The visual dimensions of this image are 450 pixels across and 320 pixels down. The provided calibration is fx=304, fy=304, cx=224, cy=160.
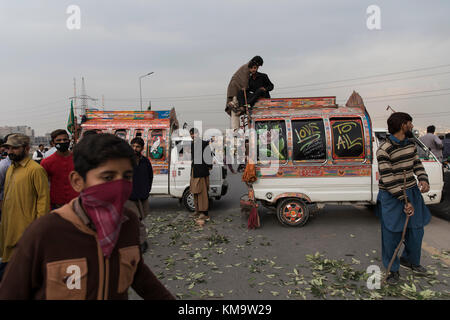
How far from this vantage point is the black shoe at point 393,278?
12.3 ft

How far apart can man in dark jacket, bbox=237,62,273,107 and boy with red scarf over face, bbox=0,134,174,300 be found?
5.37m

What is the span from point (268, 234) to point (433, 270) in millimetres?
2752

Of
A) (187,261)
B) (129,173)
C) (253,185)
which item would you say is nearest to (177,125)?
(253,185)

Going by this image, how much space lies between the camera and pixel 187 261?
478 centimetres

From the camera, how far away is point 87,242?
1.31 metres

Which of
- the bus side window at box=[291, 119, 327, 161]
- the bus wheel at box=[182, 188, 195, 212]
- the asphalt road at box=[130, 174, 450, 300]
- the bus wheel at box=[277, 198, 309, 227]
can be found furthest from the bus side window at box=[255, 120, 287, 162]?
the bus wheel at box=[182, 188, 195, 212]

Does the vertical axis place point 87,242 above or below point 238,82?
below

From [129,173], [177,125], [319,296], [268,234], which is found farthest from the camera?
[177,125]

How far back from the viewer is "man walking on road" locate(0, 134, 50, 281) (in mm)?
3234

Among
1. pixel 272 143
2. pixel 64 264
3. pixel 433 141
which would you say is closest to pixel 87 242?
pixel 64 264

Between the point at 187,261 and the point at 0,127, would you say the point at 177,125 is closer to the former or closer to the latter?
the point at 187,261

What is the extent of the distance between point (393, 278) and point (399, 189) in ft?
3.67

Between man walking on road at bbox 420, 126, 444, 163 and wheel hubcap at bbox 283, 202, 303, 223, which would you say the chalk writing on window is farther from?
man walking on road at bbox 420, 126, 444, 163

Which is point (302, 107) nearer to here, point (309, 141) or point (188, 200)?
point (309, 141)
